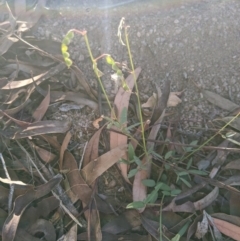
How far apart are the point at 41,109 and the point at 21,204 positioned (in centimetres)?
32

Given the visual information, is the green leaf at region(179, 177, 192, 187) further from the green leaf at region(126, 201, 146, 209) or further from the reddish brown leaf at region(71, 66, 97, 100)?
the reddish brown leaf at region(71, 66, 97, 100)

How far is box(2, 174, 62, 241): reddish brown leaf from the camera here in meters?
1.58

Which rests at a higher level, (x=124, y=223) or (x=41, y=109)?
(x=41, y=109)

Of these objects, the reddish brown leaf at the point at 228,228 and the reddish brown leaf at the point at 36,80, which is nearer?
the reddish brown leaf at the point at 228,228

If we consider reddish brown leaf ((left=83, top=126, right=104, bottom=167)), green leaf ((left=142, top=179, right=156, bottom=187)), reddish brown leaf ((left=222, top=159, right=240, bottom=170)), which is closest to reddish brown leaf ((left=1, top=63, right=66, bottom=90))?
reddish brown leaf ((left=83, top=126, right=104, bottom=167))

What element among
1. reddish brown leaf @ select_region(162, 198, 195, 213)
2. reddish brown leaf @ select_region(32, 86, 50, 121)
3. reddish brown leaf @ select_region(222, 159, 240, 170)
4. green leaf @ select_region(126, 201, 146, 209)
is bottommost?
reddish brown leaf @ select_region(162, 198, 195, 213)

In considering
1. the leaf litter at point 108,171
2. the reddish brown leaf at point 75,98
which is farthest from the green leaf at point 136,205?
the reddish brown leaf at point 75,98

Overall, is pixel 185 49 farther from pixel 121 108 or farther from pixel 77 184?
pixel 77 184

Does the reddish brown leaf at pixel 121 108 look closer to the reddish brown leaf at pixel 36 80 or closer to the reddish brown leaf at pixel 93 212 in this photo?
the reddish brown leaf at pixel 93 212

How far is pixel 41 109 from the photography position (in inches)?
68.4

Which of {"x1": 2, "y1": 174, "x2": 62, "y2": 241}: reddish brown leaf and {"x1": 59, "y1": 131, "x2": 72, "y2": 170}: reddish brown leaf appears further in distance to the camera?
{"x1": 59, "y1": 131, "x2": 72, "y2": 170}: reddish brown leaf

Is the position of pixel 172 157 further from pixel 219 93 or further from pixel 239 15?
pixel 239 15

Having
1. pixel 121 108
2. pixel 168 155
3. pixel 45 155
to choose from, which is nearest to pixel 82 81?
pixel 121 108

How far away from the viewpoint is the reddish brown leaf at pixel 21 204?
158 centimetres
